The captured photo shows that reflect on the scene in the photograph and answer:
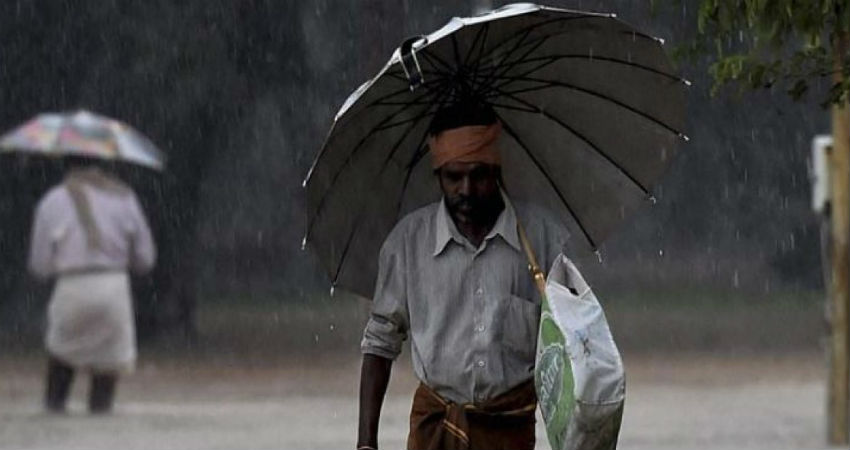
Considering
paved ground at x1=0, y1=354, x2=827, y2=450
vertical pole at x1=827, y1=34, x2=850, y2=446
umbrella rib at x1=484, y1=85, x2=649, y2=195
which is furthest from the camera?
paved ground at x1=0, y1=354, x2=827, y2=450

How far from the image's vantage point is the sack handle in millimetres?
5136

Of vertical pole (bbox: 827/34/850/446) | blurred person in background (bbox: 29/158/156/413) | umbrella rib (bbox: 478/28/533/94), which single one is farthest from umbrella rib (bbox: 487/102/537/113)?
blurred person in background (bbox: 29/158/156/413)

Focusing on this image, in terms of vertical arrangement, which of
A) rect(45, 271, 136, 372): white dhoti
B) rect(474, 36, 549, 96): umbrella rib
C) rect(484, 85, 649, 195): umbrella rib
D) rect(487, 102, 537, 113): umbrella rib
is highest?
rect(474, 36, 549, 96): umbrella rib

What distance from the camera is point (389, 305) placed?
5.39 meters

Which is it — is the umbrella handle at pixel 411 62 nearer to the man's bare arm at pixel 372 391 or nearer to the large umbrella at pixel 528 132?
the large umbrella at pixel 528 132

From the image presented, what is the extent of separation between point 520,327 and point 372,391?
40 centimetres

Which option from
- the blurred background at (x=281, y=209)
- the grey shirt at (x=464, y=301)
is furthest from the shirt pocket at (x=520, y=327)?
the blurred background at (x=281, y=209)

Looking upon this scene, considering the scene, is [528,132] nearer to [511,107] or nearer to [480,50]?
[511,107]

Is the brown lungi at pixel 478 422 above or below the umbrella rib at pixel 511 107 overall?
below

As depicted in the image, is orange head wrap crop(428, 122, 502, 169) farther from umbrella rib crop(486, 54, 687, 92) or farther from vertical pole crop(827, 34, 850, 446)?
vertical pole crop(827, 34, 850, 446)

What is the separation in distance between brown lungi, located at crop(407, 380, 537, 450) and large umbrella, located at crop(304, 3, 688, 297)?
49cm

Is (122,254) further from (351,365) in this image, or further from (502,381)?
(502,381)

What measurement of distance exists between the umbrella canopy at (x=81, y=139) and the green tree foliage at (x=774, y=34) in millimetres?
9251

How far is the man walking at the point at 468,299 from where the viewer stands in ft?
17.2
